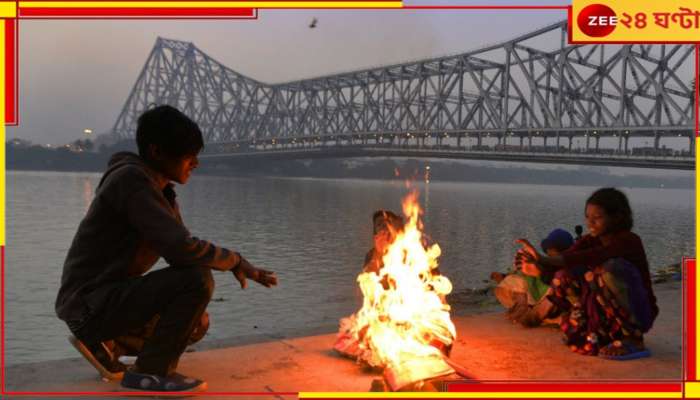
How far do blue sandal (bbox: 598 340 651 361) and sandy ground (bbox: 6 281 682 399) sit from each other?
0.05 m

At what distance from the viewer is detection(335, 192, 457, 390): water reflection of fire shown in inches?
143

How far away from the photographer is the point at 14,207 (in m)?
30.6

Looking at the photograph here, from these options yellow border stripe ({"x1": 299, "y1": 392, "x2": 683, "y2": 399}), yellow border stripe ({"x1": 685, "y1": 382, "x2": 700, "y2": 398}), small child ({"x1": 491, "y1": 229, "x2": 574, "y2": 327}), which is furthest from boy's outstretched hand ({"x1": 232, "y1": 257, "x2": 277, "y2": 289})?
small child ({"x1": 491, "y1": 229, "x2": 574, "y2": 327})

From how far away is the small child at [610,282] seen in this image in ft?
13.7

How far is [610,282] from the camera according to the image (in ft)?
13.7

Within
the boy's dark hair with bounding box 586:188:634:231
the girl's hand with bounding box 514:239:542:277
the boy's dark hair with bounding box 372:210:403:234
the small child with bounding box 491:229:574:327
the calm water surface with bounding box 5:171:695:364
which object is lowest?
the calm water surface with bounding box 5:171:695:364

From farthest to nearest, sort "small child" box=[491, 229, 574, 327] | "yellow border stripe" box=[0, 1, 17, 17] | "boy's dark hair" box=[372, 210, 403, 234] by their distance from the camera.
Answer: "small child" box=[491, 229, 574, 327], "boy's dark hair" box=[372, 210, 403, 234], "yellow border stripe" box=[0, 1, 17, 17]

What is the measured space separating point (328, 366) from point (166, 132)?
5.40 ft

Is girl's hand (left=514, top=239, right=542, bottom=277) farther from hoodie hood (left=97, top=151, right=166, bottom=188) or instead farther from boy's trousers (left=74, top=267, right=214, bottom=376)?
hoodie hood (left=97, top=151, right=166, bottom=188)

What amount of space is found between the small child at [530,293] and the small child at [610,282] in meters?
0.48

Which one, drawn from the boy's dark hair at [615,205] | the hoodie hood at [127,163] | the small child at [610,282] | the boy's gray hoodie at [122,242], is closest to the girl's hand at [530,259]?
the small child at [610,282]

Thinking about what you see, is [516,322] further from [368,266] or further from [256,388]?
[256,388]

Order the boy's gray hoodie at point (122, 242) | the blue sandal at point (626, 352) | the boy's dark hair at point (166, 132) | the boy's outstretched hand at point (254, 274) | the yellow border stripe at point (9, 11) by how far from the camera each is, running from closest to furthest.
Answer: the boy's gray hoodie at point (122, 242) → the boy's outstretched hand at point (254, 274) → the boy's dark hair at point (166, 132) → the yellow border stripe at point (9, 11) → the blue sandal at point (626, 352)

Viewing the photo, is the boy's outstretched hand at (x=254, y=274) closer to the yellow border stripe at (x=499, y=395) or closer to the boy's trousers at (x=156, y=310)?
the boy's trousers at (x=156, y=310)
